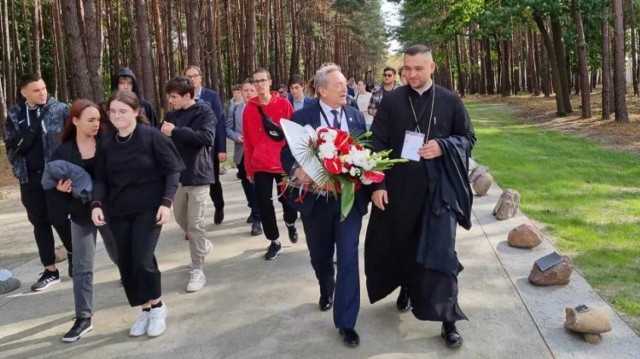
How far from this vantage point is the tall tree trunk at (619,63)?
57.3 feet

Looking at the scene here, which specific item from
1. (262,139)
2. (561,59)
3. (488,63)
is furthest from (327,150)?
(488,63)

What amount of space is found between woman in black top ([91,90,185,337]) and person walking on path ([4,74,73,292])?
1.29 meters

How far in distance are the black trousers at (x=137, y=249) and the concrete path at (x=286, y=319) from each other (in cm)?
40

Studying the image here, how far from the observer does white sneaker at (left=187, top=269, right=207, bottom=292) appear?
5172 millimetres

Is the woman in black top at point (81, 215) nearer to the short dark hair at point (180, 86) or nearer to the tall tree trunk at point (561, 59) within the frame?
the short dark hair at point (180, 86)

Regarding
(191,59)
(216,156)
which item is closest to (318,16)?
(191,59)

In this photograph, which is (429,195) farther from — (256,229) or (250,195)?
(250,195)

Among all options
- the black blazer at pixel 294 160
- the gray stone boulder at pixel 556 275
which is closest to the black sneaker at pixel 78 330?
the black blazer at pixel 294 160

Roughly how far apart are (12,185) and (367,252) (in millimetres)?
11161

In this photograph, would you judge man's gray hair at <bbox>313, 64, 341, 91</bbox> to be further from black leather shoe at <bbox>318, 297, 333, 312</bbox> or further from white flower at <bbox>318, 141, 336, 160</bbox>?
black leather shoe at <bbox>318, 297, 333, 312</bbox>

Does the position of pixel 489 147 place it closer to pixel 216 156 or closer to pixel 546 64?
pixel 216 156

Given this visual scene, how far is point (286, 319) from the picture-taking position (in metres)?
4.43

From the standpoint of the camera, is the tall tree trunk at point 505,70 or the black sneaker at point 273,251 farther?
the tall tree trunk at point 505,70

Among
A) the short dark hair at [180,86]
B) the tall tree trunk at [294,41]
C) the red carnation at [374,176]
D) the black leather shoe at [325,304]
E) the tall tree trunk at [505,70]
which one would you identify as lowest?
the black leather shoe at [325,304]
